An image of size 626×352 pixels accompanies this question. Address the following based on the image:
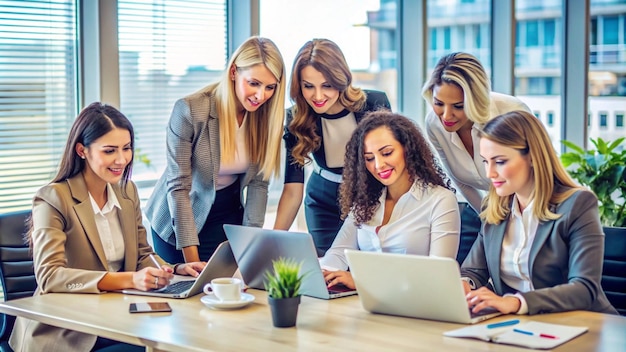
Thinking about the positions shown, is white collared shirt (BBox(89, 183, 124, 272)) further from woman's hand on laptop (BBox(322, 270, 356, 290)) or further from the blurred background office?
the blurred background office

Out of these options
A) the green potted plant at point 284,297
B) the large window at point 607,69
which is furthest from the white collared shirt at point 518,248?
the large window at point 607,69

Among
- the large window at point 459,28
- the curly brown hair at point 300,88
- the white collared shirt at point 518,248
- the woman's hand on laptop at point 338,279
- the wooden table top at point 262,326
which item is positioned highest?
the large window at point 459,28

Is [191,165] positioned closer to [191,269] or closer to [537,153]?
[191,269]

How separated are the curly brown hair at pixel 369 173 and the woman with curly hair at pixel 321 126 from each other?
27 centimetres

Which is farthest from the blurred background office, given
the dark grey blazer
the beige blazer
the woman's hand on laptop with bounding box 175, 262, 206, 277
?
the dark grey blazer

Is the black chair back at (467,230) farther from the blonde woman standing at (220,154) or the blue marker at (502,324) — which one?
the blue marker at (502,324)

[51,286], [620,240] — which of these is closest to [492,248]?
[620,240]

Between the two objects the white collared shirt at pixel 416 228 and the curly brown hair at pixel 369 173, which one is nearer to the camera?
the white collared shirt at pixel 416 228

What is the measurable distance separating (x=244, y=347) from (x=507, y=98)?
1.68 m

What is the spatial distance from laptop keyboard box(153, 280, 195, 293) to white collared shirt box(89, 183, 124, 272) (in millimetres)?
254

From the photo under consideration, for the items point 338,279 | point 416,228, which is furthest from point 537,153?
point 338,279

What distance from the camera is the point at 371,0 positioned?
4848 mm

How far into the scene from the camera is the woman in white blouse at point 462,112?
9.52ft

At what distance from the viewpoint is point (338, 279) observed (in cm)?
251
